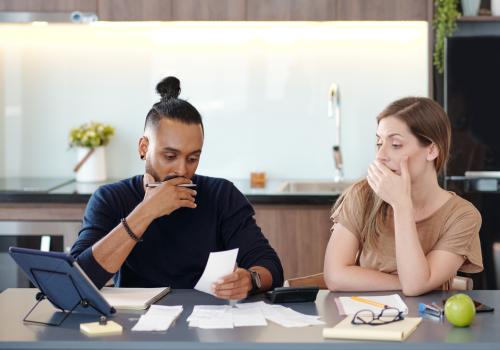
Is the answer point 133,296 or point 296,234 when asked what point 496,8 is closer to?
point 296,234

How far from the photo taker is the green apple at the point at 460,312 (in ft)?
→ 7.54

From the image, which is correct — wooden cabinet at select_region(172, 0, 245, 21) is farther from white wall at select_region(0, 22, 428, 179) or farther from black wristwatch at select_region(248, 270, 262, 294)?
black wristwatch at select_region(248, 270, 262, 294)

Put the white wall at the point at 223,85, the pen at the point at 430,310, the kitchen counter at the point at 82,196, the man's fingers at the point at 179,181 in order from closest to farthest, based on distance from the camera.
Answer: the pen at the point at 430,310 → the man's fingers at the point at 179,181 → the kitchen counter at the point at 82,196 → the white wall at the point at 223,85

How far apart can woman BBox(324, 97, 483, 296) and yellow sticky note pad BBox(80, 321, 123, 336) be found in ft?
2.58

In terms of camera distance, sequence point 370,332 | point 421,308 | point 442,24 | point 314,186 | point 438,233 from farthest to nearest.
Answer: point 314,186, point 442,24, point 438,233, point 421,308, point 370,332

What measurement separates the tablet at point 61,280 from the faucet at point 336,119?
2632 mm

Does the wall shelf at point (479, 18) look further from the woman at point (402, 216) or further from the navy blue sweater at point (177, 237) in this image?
the navy blue sweater at point (177, 237)

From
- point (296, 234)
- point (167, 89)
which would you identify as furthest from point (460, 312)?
point (296, 234)

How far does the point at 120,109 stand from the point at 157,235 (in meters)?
2.29

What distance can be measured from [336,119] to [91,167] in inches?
53.4

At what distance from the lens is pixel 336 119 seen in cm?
504

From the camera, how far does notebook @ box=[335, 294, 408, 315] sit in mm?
2471

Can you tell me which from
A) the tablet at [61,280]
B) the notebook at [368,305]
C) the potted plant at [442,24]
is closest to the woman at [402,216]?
the notebook at [368,305]

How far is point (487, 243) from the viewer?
4484 millimetres
